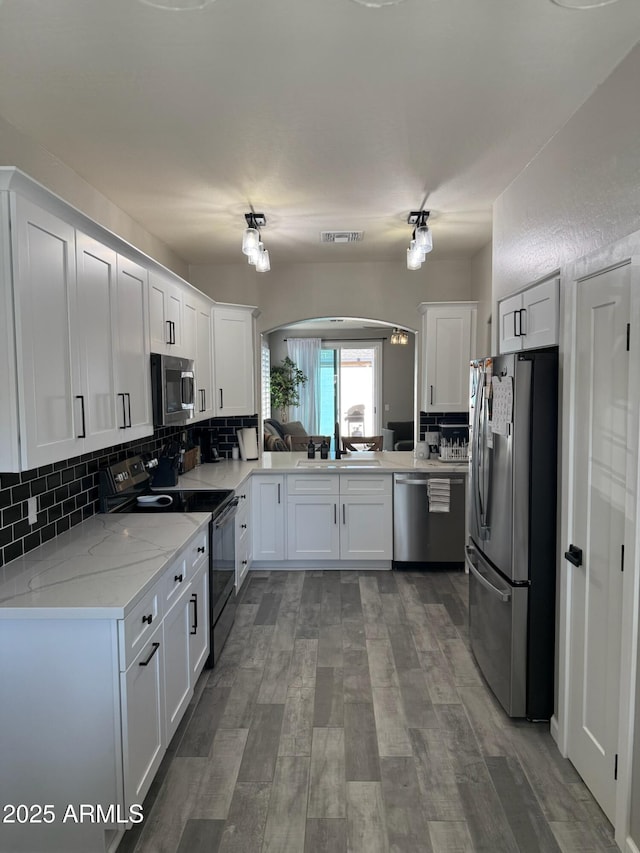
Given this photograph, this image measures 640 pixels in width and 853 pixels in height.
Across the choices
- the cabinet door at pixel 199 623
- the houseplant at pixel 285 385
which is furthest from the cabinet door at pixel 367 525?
the houseplant at pixel 285 385

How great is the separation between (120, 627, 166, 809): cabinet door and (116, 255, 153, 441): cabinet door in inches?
43.3

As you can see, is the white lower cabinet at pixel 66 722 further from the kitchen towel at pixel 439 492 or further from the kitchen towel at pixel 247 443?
the kitchen towel at pixel 247 443

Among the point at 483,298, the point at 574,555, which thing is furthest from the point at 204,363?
the point at 574,555

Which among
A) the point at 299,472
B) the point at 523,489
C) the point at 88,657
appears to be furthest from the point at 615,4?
the point at 299,472

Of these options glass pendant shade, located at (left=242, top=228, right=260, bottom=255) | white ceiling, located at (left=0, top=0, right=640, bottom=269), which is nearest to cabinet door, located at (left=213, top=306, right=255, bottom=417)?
glass pendant shade, located at (left=242, top=228, right=260, bottom=255)

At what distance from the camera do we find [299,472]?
4.53 m

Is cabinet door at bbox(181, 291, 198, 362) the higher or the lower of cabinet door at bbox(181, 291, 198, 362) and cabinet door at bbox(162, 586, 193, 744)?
the higher

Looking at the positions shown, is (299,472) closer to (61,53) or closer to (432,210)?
(432,210)

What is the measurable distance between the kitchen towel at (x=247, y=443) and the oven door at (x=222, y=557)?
128 centimetres

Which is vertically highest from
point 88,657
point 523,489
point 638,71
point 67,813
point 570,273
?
point 638,71

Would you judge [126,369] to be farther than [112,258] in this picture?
Yes

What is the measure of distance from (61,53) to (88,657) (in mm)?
2019

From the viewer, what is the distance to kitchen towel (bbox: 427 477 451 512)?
4.45m

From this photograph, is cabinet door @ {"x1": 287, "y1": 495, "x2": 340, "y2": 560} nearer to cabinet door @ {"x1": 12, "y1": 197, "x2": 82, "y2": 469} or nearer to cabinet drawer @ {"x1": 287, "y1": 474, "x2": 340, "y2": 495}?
cabinet drawer @ {"x1": 287, "y1": 474, "x2": 340, "y2": 495}
